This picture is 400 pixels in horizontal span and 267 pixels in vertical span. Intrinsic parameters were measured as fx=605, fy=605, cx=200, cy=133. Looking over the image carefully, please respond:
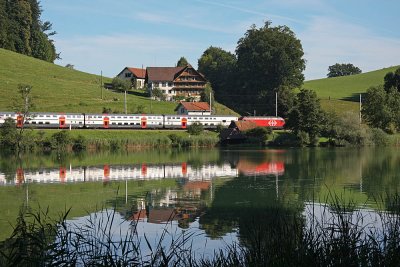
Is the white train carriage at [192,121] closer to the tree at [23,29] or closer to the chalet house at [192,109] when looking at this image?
the chalet house at [192,109]

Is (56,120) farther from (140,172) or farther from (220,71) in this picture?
(220,71)

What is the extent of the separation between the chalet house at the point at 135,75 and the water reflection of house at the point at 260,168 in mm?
88550

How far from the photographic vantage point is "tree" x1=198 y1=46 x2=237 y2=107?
128 metres

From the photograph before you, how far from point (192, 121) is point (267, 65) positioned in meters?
31.4

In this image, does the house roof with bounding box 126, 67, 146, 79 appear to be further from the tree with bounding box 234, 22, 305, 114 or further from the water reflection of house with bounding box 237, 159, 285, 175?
the water reflection of house with bounding box 237, 159, 285, 175

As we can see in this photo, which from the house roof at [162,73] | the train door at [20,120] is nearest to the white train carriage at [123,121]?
the train door at [20,120]

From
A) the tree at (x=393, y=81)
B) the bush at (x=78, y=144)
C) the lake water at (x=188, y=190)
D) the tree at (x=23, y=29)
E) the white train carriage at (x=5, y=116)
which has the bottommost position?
the lake water at (x=188, y=190)

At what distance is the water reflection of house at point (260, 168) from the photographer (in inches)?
1684

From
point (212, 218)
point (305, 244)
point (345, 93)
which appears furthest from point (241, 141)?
point (305, 244)

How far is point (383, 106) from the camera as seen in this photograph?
91.1m

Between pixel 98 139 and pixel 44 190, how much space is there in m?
43.5

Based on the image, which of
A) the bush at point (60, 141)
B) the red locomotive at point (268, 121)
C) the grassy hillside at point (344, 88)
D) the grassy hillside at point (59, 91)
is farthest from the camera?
the grassy hillside at point (344, 88)

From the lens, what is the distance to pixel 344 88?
5709 inches

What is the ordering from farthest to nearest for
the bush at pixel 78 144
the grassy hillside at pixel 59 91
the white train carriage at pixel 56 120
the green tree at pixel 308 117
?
1. the grassy hillside at pixel 59 91
2. the green tree at pixel 308 117
3. the white train carriage at pixel 56 120
4. the bush at pixel 78 144
